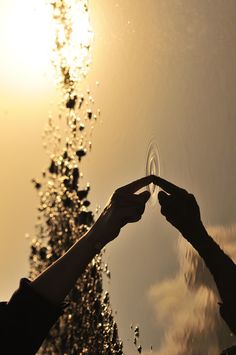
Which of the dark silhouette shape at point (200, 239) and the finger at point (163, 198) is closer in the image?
the dark silhouette shape at point (200, 239)

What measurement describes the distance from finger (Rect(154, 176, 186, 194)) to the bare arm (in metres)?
0.02

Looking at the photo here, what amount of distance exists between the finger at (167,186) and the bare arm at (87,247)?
24mm

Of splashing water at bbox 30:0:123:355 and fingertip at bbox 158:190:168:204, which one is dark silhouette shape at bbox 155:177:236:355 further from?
splashing water at bbox 30:0:123:355

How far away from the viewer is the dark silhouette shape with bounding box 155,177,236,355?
0.79m

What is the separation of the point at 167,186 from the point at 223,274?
0.19 metres

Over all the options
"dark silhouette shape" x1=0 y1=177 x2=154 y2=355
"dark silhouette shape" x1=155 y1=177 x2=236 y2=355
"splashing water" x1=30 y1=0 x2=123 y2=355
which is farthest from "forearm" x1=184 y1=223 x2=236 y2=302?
"splashing water" x1=30 y1=0 x2=123 y2=355

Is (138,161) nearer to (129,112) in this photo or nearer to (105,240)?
(129,112)

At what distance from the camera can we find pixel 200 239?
35.6 inches

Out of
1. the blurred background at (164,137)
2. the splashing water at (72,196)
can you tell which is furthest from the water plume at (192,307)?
the splashing water at (72,196)

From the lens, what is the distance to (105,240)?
888mm

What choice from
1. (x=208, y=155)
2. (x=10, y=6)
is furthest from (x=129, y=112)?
(x=10, y=6)

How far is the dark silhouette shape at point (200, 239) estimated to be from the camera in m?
Result: 0.79

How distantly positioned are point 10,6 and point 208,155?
112 cm

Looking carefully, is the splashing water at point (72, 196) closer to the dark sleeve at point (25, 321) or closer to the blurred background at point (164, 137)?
the blurred background at point (164, 137)
